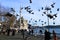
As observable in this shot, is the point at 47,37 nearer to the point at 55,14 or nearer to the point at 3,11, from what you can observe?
the point at 55,14

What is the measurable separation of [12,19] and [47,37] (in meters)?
72.6

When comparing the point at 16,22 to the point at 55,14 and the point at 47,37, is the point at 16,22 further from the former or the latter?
the point at 47,37

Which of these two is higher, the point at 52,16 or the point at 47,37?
the point at 52,16

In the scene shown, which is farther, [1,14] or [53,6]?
[1,14]

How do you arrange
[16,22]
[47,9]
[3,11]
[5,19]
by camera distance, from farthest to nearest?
[16,22] < [5,19] < [3,11] < [47,9]

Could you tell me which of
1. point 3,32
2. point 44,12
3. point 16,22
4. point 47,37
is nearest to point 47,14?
point 44,12

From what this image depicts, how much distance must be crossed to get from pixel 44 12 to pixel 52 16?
1.46 metres

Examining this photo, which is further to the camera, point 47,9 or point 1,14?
point 1,14

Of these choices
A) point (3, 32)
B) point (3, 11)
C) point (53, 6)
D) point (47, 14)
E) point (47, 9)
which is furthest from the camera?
point (3, 11)

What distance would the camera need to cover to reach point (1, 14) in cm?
8112

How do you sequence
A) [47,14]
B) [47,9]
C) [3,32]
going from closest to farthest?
[47,9] < [47,14] < [3,32]

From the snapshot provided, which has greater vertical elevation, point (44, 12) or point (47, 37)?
point (44, 12)

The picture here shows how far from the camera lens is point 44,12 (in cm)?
4303

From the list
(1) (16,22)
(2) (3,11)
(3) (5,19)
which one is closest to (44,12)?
(2) (3,11)
